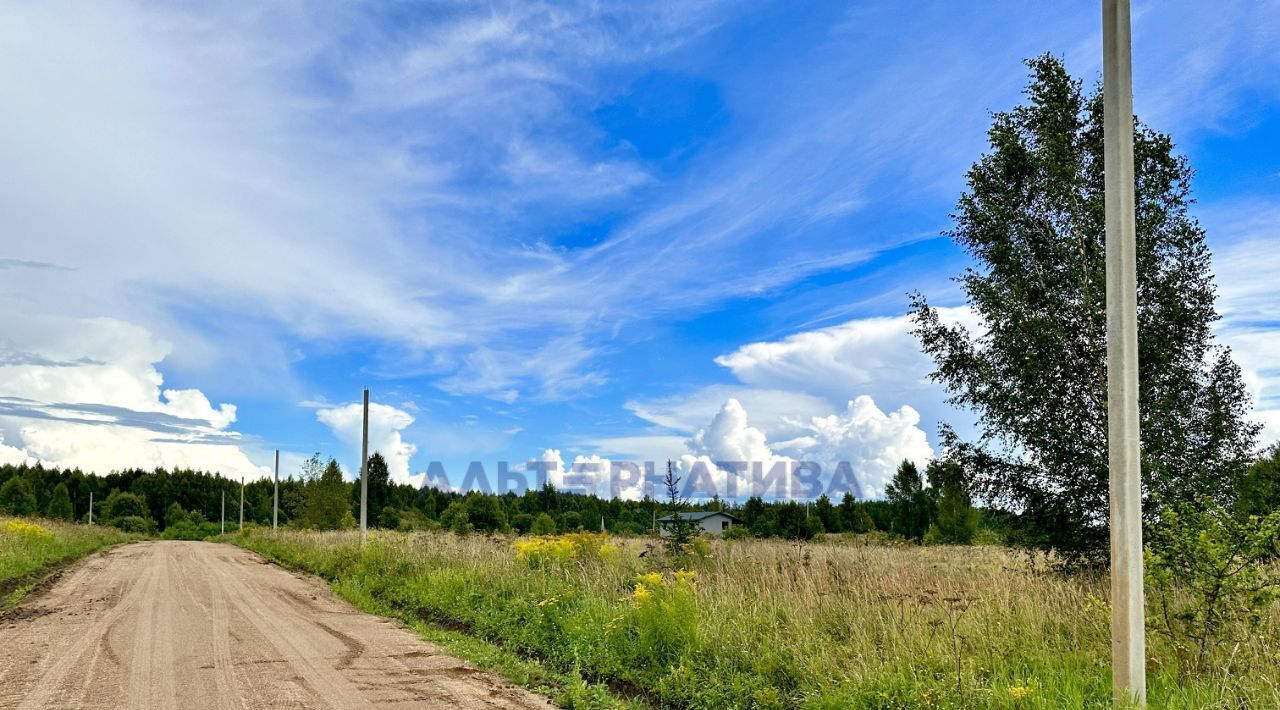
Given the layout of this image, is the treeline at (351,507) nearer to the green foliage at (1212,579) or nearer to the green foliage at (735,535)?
the green foliage at (735,535)

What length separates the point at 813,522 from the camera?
4619 cm

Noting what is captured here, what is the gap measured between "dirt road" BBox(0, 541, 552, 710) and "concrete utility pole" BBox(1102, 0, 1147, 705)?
4.75 m

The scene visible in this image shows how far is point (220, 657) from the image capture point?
8.82m

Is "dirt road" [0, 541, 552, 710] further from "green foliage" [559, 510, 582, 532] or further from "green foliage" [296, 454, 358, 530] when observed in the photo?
"green foliage" [559, 510, 582, 532]

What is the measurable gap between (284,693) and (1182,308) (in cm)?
1354

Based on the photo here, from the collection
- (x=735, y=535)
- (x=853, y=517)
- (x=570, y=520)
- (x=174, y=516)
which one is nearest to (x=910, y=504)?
(x=853, y=517)

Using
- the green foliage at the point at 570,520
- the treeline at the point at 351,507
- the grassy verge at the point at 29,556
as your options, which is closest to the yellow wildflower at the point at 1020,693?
→ the grassy verge at the point at 29,556

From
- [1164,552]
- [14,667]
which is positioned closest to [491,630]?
[14,667]

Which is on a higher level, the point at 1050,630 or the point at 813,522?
the point at 1050,630

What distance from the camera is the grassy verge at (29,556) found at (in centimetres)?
1601

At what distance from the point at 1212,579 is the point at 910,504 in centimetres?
4007

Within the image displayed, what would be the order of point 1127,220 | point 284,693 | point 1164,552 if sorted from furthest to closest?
1. point 284,693
2. point 1164,552
3. point 1127,220

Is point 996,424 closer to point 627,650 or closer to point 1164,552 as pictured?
point 1164,552

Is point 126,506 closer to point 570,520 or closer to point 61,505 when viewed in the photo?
point 61,505
